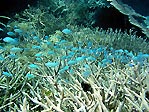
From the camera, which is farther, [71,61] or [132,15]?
[132,15]

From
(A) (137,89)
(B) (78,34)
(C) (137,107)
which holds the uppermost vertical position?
(B) (78,34)

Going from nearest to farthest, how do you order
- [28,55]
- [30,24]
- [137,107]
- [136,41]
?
[137,107]
[28,55]
[136,41]
[30,24]

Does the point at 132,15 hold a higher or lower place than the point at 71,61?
higher

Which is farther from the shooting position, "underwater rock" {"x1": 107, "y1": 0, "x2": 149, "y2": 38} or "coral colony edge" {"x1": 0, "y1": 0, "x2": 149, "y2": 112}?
"underwater rock" {"x1": 107, "y1": 0, "x2": 149, "y2": 38}

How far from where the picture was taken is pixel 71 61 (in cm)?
447

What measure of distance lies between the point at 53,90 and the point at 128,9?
602cm

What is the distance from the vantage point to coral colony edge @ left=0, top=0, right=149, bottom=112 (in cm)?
257

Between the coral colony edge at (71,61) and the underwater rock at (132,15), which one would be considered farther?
the underwater rock at (132,15)

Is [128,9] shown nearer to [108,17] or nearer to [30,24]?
[108,17]

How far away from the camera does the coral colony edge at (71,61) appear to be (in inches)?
101

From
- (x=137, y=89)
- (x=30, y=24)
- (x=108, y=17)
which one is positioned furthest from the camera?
(x=108, y=17)

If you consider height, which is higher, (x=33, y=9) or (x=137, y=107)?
(x=33, y=9)

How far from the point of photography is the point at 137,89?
9.11 ft

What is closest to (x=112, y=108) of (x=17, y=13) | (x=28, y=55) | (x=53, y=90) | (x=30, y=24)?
(x=53, y=90)
